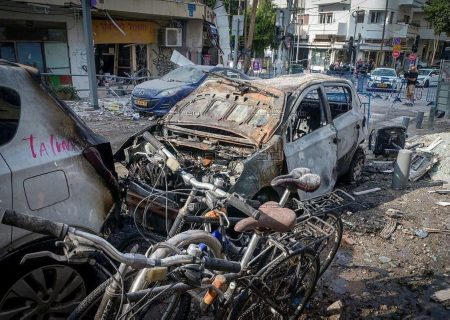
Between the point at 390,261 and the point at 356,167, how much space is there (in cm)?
252

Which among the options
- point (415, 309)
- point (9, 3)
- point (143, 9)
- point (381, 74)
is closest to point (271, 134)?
point (415, 309)

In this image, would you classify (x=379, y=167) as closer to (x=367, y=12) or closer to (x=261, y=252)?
(x=261, y=252)

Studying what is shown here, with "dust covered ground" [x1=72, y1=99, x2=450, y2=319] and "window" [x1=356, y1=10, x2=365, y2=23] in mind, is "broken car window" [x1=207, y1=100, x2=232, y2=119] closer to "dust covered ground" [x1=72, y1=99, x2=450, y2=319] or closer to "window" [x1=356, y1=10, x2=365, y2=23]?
"dust covered ground" [x1=72, y1=99, x2=450, y2=319]

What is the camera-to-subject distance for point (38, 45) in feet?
49.6

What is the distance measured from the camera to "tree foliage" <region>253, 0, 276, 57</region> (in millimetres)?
36875

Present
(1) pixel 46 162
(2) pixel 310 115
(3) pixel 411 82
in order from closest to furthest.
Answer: (1) pixel 46 162 → (2) pixel 310 115 → (3) pixel 411 82

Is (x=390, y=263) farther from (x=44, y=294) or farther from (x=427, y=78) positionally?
(x=427, y=78)

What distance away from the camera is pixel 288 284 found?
2842 mm

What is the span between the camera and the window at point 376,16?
43.2m

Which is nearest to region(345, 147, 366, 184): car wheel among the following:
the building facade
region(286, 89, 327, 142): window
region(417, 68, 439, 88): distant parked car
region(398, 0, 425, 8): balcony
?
region(286, 89, 327, 142): window

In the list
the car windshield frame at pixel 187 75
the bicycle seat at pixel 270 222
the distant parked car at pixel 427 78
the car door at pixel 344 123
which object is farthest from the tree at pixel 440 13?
the bicycle seat at pixel 270 222

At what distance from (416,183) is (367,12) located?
139 ft

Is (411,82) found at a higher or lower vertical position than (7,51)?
lower

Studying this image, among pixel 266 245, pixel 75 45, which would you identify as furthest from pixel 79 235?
pixel 75 45
